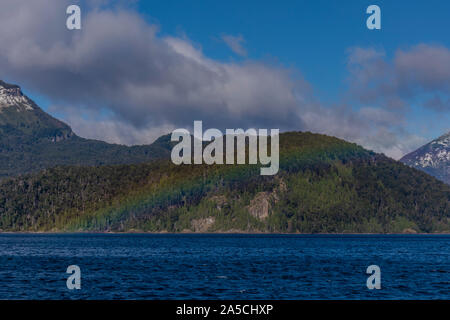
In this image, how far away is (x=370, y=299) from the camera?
7794 centimetres

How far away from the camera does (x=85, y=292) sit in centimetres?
8338

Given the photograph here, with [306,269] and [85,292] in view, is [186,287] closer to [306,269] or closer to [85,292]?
[85,292]

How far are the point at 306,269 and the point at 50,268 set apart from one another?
5239 cm

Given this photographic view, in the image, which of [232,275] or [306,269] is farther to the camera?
[306,269]

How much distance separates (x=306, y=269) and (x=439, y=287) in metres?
33.8
